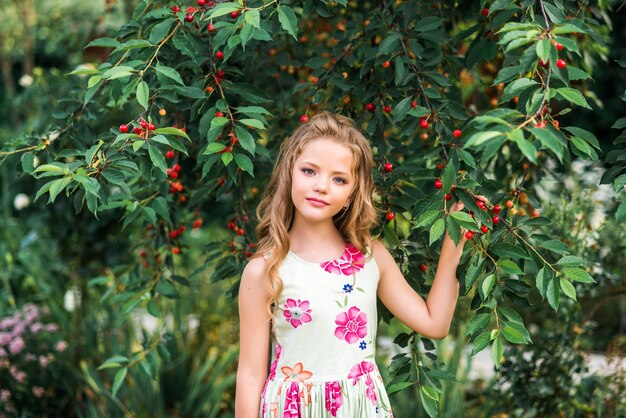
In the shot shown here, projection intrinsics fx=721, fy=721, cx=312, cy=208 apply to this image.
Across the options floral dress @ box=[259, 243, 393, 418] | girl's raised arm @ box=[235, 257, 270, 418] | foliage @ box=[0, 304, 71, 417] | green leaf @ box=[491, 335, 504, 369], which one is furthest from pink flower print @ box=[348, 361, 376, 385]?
foliage @ box=[0, 304, 71, 417]

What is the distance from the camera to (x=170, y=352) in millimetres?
2502

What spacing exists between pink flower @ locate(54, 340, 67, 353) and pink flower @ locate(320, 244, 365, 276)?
1929mm

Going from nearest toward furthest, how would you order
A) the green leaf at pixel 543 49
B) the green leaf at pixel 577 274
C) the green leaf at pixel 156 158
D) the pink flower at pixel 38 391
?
the green leaf at pixel 543 49, the green leaf at pixel 577 274, the green leaf at pixel 156 158, the pink flower at pixel 38 391

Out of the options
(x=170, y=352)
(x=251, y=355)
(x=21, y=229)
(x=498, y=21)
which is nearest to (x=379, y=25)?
(x=498, y=21)

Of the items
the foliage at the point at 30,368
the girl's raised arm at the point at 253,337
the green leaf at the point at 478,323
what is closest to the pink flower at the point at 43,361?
the foliage at the point at 30,368

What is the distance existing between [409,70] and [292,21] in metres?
0.43

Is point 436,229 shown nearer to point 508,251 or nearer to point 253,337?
point 508,251

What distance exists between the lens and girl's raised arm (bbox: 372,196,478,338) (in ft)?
5.70

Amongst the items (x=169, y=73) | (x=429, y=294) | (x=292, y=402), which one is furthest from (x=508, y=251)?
(x=169, y=73)

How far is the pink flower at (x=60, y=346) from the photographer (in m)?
3.22

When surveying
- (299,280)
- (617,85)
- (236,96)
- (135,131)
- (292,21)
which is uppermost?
(617,85)

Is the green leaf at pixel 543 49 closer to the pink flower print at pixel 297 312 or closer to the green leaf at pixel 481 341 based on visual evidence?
the green leaf at pixel 481 341

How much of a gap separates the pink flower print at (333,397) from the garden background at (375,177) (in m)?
0.19

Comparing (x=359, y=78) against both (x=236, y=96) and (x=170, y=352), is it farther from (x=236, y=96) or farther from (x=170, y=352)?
(x=170, y=352)
